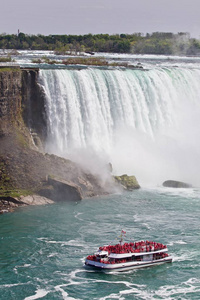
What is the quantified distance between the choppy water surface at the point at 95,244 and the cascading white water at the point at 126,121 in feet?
34.0

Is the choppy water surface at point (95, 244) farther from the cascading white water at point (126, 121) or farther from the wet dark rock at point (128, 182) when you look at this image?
the cascading white water at point (126, 121)

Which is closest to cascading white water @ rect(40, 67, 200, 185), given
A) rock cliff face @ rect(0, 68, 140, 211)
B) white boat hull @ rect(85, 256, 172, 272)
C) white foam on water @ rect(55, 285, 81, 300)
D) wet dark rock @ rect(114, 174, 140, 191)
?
rock cliff face @ rect(0, 68, 140, 211)

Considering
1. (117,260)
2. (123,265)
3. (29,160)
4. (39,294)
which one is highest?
(29,160)

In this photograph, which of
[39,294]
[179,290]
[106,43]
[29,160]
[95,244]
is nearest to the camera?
[39,294]

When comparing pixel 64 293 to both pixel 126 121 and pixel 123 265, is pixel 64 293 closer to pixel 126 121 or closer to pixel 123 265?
pixel 123 265

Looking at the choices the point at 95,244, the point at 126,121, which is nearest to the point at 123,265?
the point at 95,244

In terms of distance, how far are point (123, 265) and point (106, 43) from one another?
12239cm

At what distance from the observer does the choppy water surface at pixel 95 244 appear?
39.2 m

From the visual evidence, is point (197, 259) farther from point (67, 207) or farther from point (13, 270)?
point (67, 207)

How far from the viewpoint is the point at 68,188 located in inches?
2325

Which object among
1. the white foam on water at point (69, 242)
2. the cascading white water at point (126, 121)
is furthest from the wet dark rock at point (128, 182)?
the white foam on water at point (69, 242)

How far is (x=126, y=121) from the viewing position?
7738 cm

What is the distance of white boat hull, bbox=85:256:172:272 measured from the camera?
139 ft

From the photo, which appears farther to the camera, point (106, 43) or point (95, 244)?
point (106, 43)
